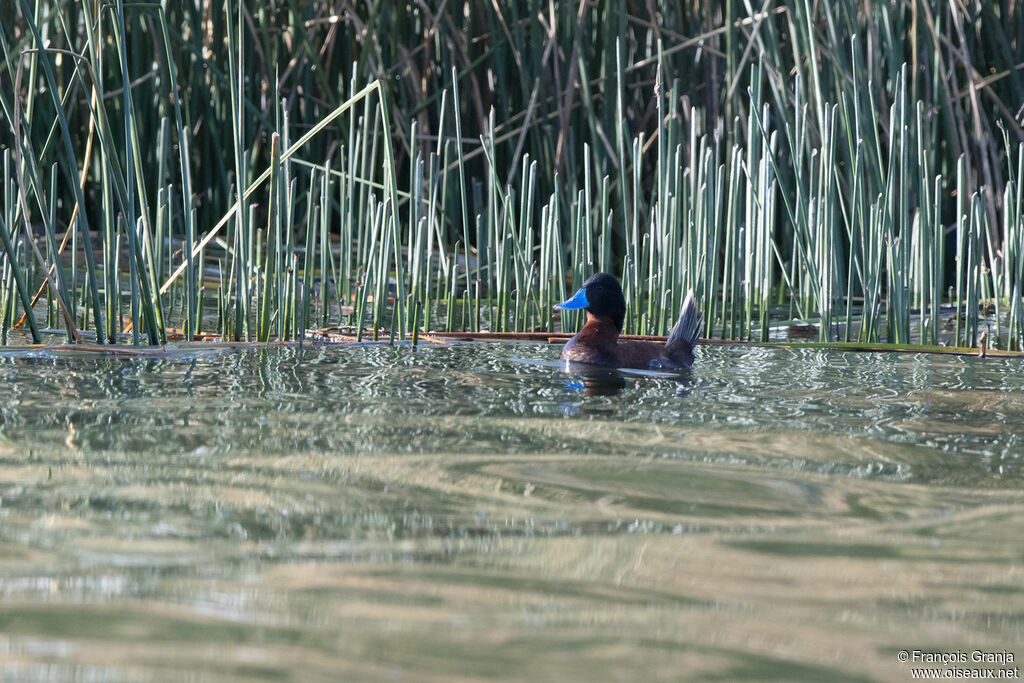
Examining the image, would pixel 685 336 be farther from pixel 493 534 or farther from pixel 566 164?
pixel 566 164

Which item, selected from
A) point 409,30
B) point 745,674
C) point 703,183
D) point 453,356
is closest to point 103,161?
point 453,356

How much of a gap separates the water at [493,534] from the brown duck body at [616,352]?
0.62 metres

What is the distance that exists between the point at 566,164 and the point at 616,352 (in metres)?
2.51

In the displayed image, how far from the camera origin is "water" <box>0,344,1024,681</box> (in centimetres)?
116

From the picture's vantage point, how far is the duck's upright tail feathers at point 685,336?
3.36 metres

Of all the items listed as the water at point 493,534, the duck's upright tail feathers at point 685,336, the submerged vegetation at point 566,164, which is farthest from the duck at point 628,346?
the water at point 493,534

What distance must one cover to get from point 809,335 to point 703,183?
74 centimetres

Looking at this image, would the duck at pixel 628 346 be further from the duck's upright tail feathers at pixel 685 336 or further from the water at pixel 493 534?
the water at pixel 493 534

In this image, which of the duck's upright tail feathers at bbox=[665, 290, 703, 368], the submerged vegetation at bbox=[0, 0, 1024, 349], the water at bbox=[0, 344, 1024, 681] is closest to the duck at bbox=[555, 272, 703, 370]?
the duck's upright tail feathers at bbox=[665, 290, 703, 368]

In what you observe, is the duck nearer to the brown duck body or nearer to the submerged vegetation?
the brown duck body

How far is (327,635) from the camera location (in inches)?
46.5

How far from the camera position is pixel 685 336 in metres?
3.46

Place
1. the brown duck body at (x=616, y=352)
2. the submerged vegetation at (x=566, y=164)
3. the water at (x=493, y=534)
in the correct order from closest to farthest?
1. the water at (x=493, y=534)
2. the brown duck body at (x=616, y=352)
3. the submerged vegetation at (x=566, y=164)

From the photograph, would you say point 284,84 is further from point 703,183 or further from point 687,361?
point 687,361
